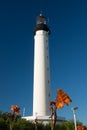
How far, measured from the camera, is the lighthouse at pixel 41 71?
4862 centimetres

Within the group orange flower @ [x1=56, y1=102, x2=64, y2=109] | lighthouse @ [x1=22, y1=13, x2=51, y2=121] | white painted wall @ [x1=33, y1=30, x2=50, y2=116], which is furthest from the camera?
white painted wall @ [x1=33, y1=30, x2=50, y2=116]

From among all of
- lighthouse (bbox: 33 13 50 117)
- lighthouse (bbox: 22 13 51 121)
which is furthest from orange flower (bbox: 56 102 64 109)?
lighthouse (bbox: 33 13 50 117)

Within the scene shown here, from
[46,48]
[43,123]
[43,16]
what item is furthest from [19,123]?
[43,16]

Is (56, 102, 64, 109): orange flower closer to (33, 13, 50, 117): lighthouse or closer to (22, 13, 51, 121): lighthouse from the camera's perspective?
(22, 13, 51, 121): lighthouse

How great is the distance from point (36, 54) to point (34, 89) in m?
7.14

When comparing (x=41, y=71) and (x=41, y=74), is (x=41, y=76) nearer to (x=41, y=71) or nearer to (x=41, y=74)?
(x=41, y=74)

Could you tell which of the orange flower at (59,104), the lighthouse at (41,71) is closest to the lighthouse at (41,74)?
the lighthouse at (41,71)

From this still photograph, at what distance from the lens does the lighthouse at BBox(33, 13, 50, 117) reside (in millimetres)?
48625

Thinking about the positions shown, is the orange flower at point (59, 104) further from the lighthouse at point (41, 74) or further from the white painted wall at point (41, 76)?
the white painted wall at point (41, 76)

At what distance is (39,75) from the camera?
50.6 meters

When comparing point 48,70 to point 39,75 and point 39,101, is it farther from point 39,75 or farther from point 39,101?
point 39,101

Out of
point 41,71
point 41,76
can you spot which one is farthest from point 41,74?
point 41,71

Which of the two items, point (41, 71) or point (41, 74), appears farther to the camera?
point (41, 71)

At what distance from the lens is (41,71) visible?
167 feet
